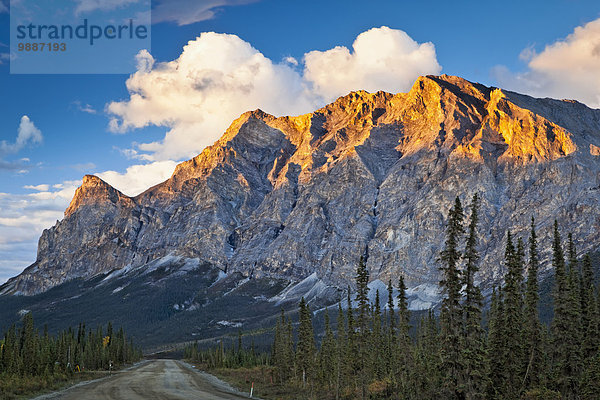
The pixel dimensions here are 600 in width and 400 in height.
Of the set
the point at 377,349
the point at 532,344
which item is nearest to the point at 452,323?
the point at 532,344

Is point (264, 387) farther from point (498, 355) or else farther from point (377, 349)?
point (498, 355)

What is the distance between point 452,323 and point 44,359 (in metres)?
82.0

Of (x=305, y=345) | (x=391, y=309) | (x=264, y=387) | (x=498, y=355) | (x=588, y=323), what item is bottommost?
(x=264, y=387)

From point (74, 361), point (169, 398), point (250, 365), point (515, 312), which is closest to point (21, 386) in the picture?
point (169, 398)

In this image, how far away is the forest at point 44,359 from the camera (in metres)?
57.9

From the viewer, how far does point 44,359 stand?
3853 inches

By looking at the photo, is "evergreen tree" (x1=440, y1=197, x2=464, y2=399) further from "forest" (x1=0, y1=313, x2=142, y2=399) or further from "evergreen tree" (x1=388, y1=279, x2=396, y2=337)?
"forest" (x1=0, y1=313, x2=142, y2=399)

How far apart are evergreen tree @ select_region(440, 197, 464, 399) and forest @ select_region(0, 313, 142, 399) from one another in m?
33.9

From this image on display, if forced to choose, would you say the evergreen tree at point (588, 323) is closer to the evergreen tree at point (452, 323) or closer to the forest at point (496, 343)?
the forest at point (496, 343)

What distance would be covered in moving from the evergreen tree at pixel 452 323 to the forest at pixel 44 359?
33920 mm

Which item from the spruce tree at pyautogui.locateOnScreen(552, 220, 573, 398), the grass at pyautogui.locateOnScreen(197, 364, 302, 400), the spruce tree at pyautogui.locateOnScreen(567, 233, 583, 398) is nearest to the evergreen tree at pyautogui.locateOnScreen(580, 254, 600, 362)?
the spruce tree at pyautogui.locateOnScreen(567, 233, 583, 398)

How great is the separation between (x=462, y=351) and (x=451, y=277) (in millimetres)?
5153

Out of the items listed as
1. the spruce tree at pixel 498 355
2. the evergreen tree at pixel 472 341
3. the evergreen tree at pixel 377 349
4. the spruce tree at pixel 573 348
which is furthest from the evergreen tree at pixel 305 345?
the evergreen tree at pixel 472 341

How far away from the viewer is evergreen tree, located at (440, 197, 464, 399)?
1556 inches
